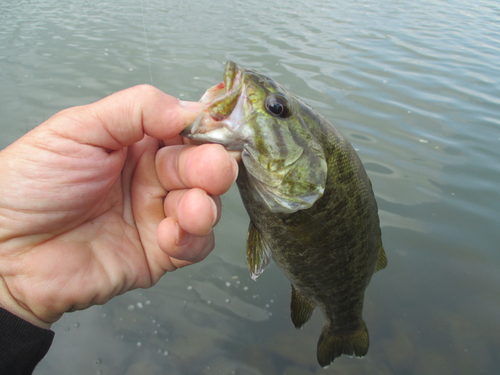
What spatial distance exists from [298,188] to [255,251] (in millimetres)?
666

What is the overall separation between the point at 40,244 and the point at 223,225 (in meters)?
2.38

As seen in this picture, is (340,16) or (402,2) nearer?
(340,16)

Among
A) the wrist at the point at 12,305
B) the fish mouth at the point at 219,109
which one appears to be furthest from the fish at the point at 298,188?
the wrist at the point at 12,305

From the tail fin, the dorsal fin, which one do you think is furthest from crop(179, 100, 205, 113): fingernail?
the tail fin

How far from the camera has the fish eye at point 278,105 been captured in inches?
63.3

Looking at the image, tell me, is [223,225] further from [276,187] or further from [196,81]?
[196,81]

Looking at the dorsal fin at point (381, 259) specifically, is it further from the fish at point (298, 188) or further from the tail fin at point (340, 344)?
the tail fin at point (340, 344)

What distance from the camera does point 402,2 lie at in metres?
15.8

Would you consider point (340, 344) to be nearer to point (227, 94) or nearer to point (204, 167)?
point (204, 167)

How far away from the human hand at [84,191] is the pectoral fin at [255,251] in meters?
0.36

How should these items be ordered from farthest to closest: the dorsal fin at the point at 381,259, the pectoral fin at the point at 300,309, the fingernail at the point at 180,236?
the pectoral fin at the point at 300,309 → the dorsal fin at the point at 381,259 → the fingernail at the point at 180,236

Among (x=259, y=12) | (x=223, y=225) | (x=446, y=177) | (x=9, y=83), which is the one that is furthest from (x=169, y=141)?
(x=259, y=12)

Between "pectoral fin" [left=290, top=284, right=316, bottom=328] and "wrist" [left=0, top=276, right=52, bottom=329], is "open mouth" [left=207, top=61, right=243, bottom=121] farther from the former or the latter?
"pectoral fin" [left=290, top=284, right=316, bottom=328]

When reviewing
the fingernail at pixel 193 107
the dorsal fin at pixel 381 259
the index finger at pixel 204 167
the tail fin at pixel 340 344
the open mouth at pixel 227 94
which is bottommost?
the tail fin at pixel 340 344
